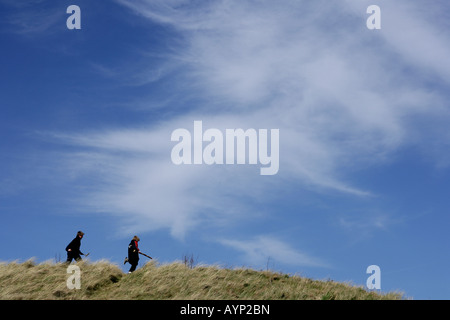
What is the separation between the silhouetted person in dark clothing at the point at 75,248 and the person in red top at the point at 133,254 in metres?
2.55

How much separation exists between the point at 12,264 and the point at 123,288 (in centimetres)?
766

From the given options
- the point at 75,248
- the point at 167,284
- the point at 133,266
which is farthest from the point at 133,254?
the point at 167,284

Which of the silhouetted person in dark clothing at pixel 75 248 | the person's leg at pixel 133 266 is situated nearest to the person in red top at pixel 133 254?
the person's leg at pixel 133 266

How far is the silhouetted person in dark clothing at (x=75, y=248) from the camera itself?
26.2 metres

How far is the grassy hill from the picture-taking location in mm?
22516

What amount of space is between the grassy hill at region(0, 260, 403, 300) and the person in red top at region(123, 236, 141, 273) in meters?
0.68

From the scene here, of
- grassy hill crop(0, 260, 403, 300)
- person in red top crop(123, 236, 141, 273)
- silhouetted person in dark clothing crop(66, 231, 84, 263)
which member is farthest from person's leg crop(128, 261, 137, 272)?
silhouetted person in dark clothing crop(66, 231, 84, 263)
